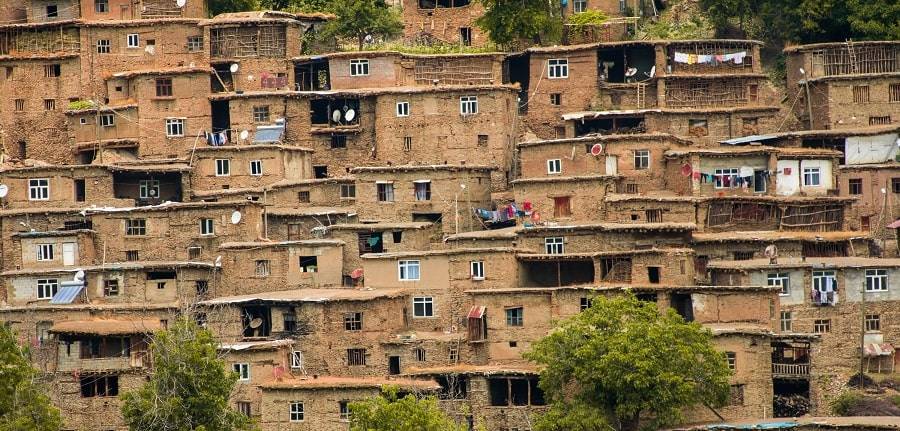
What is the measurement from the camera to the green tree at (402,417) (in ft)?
212

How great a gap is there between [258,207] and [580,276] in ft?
37.6

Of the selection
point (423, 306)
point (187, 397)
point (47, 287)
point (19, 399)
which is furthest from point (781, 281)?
point (47, 287)

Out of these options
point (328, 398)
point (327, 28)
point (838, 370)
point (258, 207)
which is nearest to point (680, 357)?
point (838, 370)

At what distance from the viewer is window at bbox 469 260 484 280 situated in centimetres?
7350

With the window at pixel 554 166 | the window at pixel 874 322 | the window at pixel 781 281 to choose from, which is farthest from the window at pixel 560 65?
the window at pixel 874 322

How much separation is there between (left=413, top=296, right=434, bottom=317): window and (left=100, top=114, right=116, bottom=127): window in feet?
50.0

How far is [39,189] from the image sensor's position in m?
79.9

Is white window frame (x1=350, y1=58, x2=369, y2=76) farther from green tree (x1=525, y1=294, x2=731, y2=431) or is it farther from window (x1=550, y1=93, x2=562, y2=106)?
green tree (x1=525, y1=294, x2=731, y2=431)

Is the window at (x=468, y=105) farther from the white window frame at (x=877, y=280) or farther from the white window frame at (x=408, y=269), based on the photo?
the white window frame at (x=877, y=280)

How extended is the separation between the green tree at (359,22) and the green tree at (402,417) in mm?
23527

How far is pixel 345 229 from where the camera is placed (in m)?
76.9

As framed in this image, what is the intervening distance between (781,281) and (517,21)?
16650 mm

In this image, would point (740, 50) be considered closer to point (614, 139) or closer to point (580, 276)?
point (614, 139)

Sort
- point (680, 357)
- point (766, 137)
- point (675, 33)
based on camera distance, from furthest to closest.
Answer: point (675, 33)
point (766, 137)
point (680, 357)
